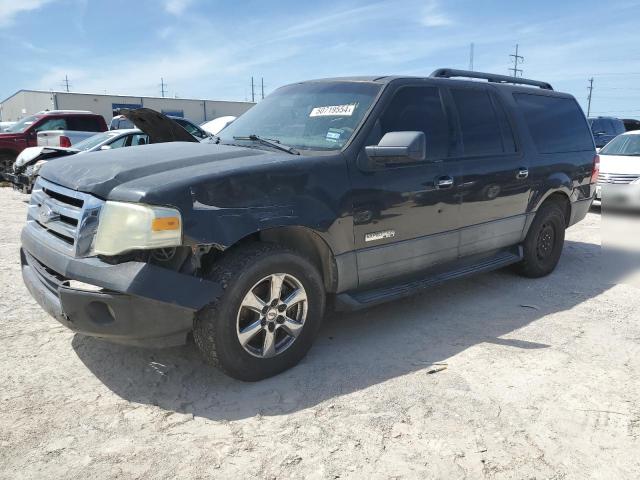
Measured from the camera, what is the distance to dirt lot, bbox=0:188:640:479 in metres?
2.38

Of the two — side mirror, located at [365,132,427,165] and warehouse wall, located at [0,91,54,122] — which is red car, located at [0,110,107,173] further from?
warehouse wall, located at [0,91,54,122]

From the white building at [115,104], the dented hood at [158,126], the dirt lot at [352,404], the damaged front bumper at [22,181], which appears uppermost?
the white building at [115,104]

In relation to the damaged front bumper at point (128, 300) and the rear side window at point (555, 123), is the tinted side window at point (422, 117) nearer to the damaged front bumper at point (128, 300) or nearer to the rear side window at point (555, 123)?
the rear side window at point (555, 123)

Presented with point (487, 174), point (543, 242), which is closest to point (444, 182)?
point (487, 174)

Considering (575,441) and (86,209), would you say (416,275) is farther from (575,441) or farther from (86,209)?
(86,209)

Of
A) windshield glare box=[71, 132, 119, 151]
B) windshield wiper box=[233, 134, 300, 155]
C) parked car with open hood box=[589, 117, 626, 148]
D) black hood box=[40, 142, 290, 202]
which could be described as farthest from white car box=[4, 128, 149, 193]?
parked car with open hood box=[589, 117, 626, 148]

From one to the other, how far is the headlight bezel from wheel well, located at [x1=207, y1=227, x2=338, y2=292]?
0.58 metres

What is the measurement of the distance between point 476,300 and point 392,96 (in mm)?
2073

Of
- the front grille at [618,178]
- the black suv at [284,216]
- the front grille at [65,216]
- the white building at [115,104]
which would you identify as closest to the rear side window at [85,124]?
the black suv at [284,216]

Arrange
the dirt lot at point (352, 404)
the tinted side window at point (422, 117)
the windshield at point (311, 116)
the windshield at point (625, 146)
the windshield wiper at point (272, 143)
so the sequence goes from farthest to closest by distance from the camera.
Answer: the windshield at point (625, 146), the tinted side window at point (422, 117), the windshield at point (311, 116), the windshield wiper at point (272, 143), the dirt lot at point (352, 404)

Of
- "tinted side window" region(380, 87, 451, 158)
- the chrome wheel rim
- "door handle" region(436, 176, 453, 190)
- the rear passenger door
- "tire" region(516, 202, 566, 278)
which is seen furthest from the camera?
"tire" region(516, 202, 566, 278)

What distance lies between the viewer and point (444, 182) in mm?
3936

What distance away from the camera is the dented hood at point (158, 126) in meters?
4.41

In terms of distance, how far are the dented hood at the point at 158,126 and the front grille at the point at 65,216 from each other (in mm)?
1223
